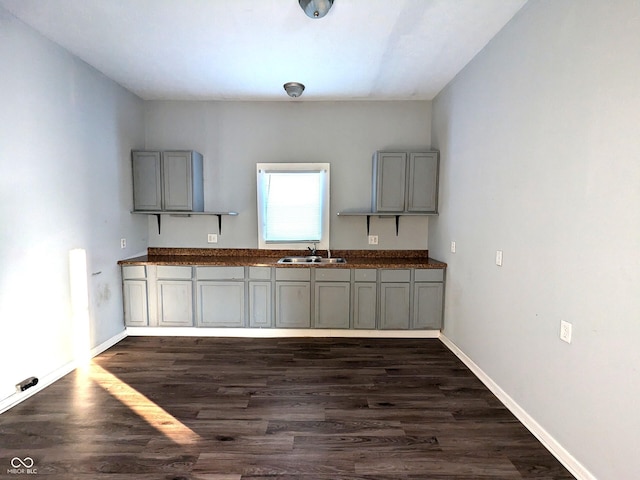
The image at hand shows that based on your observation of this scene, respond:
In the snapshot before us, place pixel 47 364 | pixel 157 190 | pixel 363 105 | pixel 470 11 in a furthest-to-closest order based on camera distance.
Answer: pixel 363 105 → pixel 157 190 → pixel 47 364 → pixel 470 11

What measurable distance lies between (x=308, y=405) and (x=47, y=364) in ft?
7.10

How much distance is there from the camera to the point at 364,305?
344cm

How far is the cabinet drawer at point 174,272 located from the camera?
3.42m

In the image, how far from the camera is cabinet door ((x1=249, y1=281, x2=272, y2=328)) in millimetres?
3439

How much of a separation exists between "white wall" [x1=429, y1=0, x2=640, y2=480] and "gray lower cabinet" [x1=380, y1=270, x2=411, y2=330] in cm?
80

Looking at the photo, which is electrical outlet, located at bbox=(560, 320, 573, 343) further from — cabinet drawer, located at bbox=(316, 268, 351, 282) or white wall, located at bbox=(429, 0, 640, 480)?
cabinet drawer, located at bbox=(316, 268, 351, 282)

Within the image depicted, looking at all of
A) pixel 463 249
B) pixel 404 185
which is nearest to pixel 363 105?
pixel 404 185

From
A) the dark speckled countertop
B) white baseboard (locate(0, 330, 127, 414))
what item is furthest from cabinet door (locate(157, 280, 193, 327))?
white baseboard (locate(0, 330, 127, 414))

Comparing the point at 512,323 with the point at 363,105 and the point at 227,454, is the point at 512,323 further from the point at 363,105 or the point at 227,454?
the point at 363,105

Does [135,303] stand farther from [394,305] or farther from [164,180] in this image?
[394,305]

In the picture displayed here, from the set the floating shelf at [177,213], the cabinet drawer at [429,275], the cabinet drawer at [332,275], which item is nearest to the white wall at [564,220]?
the cabinet drawer at [429,275]

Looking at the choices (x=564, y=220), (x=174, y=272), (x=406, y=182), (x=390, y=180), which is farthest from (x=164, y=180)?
(x=564, y=220)

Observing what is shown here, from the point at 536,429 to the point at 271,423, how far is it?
5.55ft

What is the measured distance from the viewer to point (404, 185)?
11.7 ft
